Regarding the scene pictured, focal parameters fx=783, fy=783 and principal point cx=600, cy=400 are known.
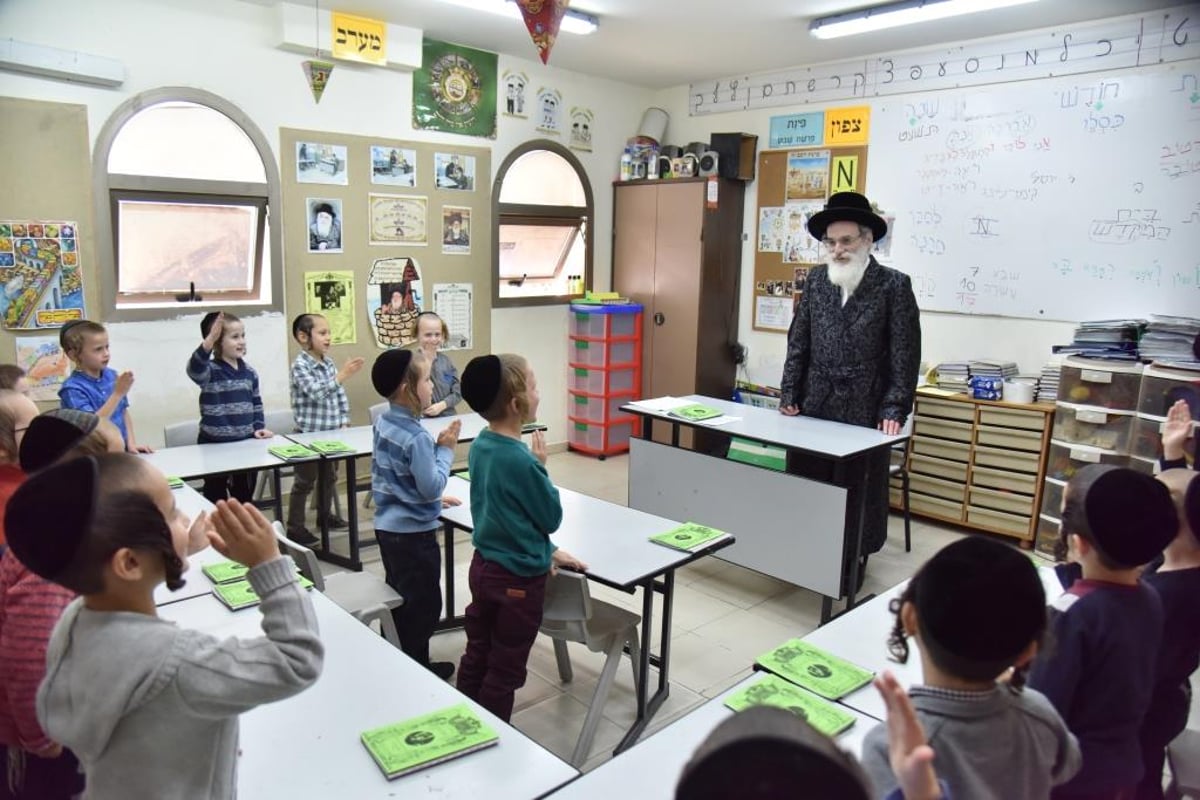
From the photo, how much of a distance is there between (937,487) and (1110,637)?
3.75 metres

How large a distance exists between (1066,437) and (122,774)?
4.59 metres

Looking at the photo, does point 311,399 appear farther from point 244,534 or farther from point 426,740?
point 244,534

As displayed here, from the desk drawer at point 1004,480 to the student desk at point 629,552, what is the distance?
2625mm

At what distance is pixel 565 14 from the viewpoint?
13.9ft

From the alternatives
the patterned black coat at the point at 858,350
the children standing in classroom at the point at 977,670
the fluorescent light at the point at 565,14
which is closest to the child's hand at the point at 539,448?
the children standing in classroom at the point at 977,670

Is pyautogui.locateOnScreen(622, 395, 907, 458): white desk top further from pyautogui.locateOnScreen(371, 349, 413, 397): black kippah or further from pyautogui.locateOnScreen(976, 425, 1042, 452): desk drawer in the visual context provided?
pyautogui.locateOnScreen(371, 349, 413, 397): black kippah

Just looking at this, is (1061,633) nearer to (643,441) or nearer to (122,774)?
(122,774)

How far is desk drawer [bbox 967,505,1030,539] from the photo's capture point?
178 inches

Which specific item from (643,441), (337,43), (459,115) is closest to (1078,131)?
(643,441)

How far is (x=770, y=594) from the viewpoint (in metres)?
3.92

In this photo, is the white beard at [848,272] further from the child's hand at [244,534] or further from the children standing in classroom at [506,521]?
the child's hand at [244,534]

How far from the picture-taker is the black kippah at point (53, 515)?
3.22 ft

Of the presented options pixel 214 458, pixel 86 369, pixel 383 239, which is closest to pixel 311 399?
pixel 214 458

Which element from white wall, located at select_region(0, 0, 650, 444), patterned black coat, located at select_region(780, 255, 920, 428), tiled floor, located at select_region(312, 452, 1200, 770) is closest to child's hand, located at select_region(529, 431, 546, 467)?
tiled floor, located at select_region(312, 452, 1200, 770)
